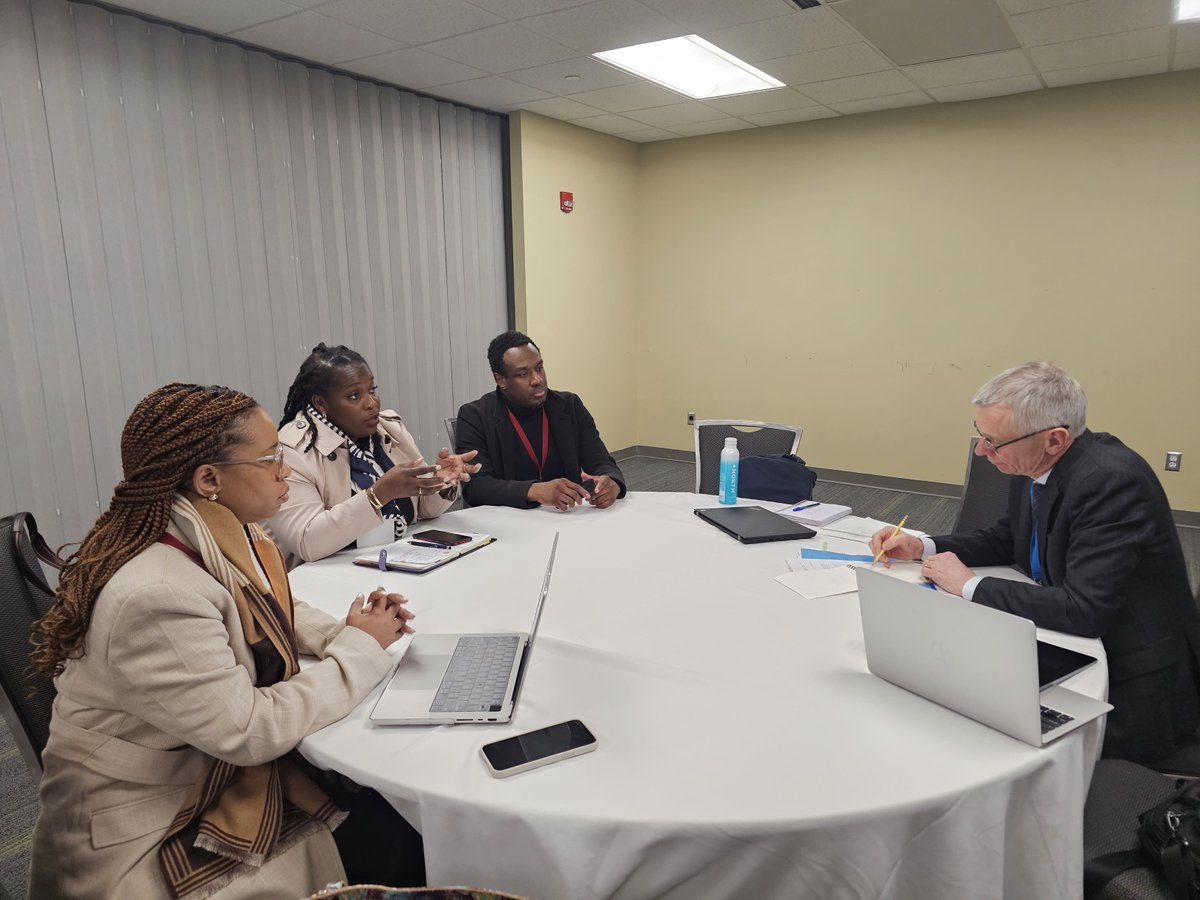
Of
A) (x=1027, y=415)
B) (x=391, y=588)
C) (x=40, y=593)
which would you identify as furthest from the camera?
(x=391, y=588)

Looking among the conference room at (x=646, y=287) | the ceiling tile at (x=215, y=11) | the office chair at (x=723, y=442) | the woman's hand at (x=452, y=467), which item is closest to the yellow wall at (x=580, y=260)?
the conference room at (x=646, y=287)

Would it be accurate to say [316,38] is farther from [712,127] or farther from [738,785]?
[738,785]

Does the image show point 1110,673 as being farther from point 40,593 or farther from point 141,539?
point 40,593

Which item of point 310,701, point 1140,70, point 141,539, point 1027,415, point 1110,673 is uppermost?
point 1140,70

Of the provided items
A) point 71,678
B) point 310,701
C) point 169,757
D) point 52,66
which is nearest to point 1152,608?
point 310,701

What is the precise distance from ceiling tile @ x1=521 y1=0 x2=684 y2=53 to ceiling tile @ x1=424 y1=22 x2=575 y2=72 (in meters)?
0.10

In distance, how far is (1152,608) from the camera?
1.59 m

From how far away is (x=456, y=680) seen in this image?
4.61ft

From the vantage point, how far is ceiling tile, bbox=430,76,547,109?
455 cm

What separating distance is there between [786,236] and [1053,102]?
1.90 m

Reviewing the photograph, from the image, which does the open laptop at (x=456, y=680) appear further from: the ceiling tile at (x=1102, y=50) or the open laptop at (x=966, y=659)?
the ceiling tile at (x=1102, y=50)

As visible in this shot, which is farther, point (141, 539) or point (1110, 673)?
point (1110, 673)

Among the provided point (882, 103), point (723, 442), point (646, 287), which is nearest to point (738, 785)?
point (723, 442)

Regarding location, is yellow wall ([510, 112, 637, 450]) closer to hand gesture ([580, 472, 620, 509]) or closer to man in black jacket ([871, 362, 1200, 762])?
hand gesture ([580, 472, 620, 509])
